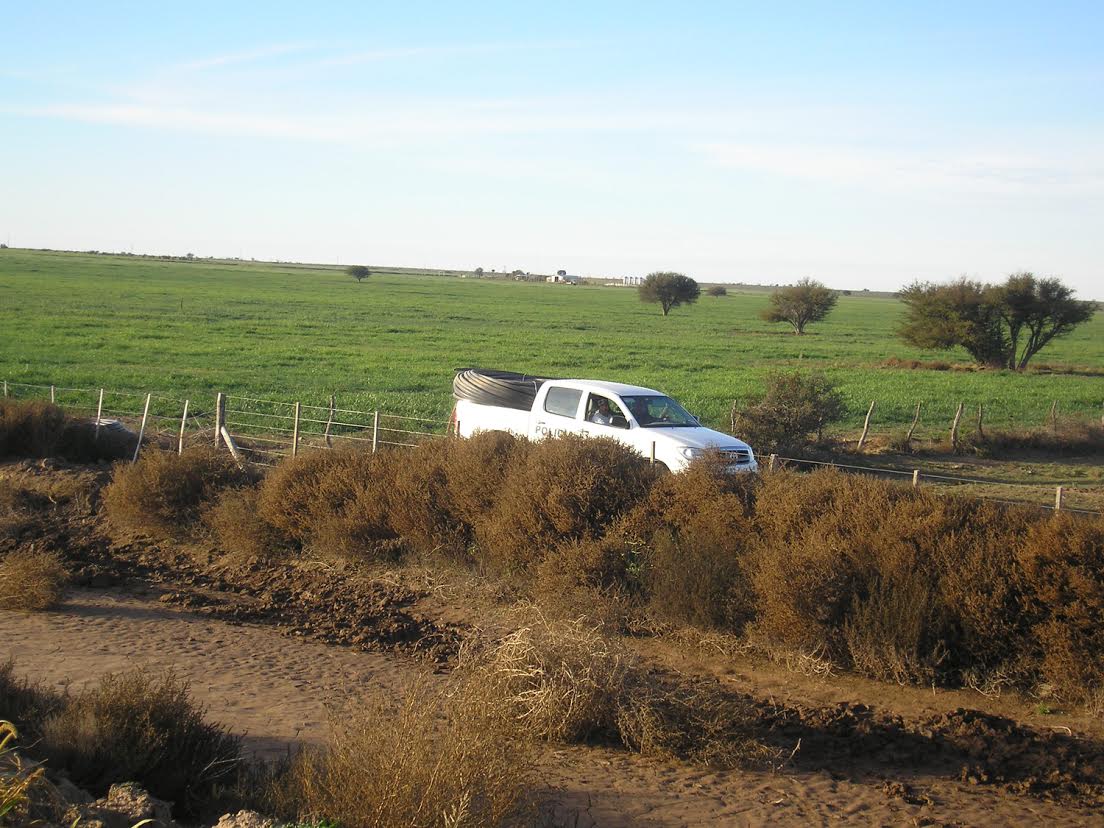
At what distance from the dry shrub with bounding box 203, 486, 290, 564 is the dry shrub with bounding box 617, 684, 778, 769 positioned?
7.24 meters

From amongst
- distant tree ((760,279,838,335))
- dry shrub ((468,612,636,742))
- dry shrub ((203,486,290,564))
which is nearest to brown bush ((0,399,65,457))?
dry shrub ((203,486,290,564))

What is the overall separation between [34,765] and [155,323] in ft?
167

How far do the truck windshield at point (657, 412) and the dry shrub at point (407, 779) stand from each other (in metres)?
9.38

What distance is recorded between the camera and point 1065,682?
27.2ft

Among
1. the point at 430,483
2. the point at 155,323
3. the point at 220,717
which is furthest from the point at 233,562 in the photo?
the point at 155,323

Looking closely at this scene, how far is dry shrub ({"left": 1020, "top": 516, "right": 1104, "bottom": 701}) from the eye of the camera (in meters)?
8.27

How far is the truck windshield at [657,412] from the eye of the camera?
15.0 metres

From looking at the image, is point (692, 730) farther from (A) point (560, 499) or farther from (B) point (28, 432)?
(B) point (28, 432)

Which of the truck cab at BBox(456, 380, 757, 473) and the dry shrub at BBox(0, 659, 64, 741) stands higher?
the truck cab at BBox(456, 380, 757, 473)

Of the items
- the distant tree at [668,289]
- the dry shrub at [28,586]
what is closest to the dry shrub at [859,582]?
the dry shrub at [28,586]

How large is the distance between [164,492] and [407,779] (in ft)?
35.1

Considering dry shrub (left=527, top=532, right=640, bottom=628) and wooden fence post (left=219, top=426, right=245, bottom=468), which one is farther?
wooden fence post (left=219, top=426, right=245, bottom=468)

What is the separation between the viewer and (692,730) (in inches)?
293

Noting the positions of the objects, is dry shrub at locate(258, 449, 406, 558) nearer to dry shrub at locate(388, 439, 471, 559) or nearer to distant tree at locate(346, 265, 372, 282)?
dry shrub at locate(388, 439, 471, 559)
